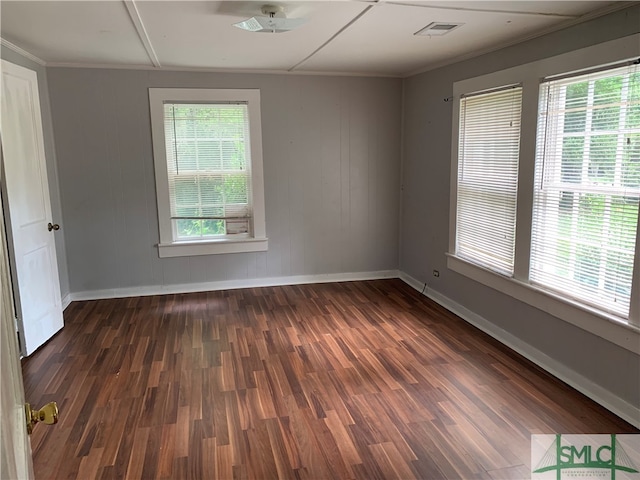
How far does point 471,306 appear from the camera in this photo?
13.4 ft

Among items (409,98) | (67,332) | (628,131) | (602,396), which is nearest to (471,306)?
(602,396)

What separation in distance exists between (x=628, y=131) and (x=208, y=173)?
146 inches

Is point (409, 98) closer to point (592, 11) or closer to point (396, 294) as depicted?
point (396, 294)

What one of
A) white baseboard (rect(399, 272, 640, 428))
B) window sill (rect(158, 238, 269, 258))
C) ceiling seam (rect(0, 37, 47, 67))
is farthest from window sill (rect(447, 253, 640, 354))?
ceiling seam (rect(0, 37, 47, 67))

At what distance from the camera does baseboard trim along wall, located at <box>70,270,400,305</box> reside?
15.9 ft

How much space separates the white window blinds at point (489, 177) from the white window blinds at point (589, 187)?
29 centimetres

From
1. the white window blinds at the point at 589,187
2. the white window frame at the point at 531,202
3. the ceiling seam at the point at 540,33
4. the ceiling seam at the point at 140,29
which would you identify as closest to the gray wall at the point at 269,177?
the ceiling seam at the point at 140,29

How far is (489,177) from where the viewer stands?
3.72 metres

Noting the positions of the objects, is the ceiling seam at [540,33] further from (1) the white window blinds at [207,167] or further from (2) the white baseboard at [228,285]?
(2) the white baseboard at [228,285]

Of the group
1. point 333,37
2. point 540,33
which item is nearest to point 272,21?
point 333,37

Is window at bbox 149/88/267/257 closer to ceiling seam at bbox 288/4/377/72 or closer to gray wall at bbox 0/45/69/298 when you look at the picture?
ceiling seam at bbox 288/4/377/72

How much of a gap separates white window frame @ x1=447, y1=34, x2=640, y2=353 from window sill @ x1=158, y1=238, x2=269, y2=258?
2178 mm

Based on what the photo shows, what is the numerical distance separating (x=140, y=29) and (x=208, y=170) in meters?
1.95

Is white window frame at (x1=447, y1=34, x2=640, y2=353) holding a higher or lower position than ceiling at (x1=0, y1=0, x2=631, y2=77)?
lower
